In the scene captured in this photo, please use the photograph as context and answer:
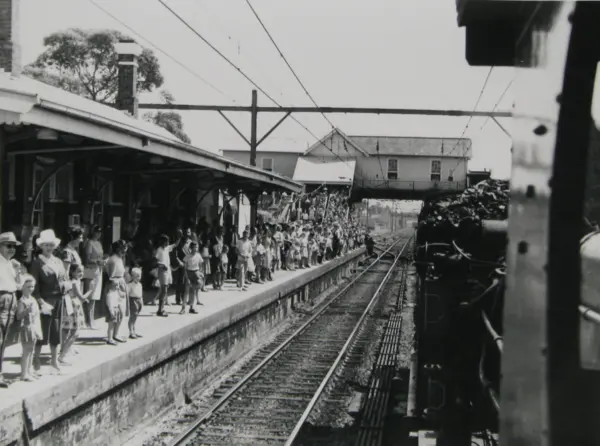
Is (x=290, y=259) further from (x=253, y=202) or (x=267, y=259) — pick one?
(x=267, y=259)

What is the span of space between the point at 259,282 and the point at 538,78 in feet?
56.9

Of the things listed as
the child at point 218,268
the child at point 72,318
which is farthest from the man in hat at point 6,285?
the child at point 218,268

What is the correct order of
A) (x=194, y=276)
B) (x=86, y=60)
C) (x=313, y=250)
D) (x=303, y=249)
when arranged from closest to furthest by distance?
(x=194, y=276)
(x=303, y=249)
(x=313, y=250)
(x=86, y=60)

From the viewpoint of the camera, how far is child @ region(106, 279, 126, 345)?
362 inches

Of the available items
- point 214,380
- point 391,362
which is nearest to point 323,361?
point 391,362

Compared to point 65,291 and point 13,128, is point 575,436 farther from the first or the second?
point 13,128

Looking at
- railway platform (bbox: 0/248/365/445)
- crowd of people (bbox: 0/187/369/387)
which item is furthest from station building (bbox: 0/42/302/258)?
railway platform (bbox: 0/248/365/445)

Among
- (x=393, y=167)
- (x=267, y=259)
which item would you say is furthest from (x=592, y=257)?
(x=393, y=167)

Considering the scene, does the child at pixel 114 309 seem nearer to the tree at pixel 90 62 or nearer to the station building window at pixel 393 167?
the tree at pixel 90 62

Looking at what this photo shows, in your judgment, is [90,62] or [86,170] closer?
[86,170]

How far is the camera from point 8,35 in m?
11.5

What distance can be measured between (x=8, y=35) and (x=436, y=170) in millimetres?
46647

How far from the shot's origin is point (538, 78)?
1.36 meters

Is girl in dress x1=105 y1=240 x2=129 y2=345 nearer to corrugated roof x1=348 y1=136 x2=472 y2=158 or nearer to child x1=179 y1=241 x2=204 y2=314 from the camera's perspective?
child x1=179 y1=241 x2=204 y2=314
